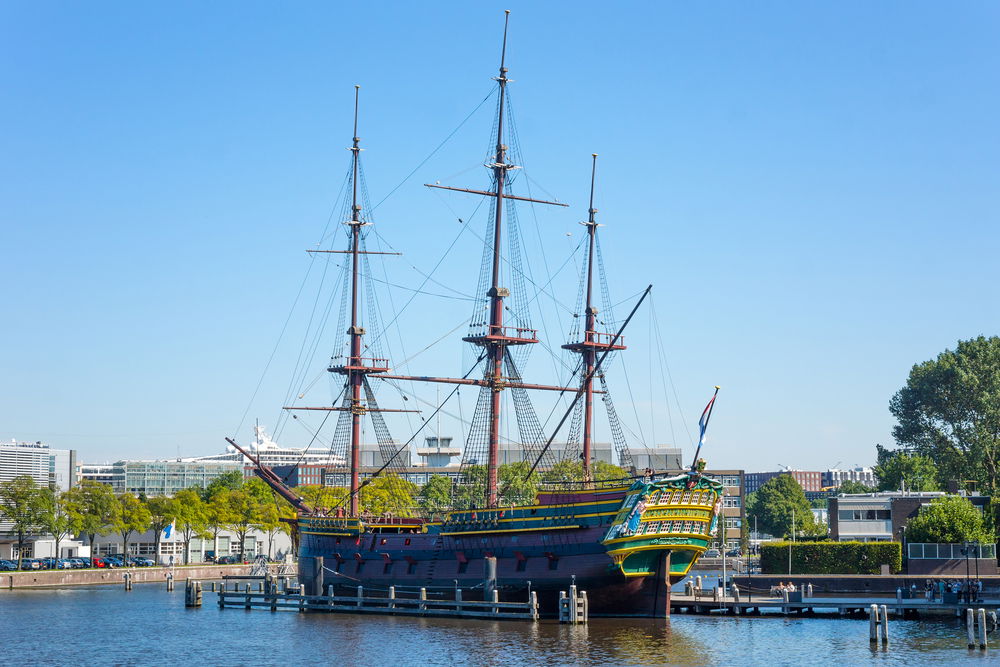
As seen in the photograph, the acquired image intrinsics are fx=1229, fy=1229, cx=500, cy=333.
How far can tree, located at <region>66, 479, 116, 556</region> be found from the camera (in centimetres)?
11925

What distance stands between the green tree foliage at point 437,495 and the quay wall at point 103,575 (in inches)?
1308

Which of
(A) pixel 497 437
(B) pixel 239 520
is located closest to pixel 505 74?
(A) pixel 497 437

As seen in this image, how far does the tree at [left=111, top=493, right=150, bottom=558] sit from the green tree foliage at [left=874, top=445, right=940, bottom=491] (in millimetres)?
82719

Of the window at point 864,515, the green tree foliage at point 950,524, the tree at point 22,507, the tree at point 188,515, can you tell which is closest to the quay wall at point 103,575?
the tree at point 188,515

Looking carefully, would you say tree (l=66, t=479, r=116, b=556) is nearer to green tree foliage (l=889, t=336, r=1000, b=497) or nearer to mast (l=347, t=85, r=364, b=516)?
mast (l=347, t=85, r=364, b=516)

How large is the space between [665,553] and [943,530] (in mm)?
33169

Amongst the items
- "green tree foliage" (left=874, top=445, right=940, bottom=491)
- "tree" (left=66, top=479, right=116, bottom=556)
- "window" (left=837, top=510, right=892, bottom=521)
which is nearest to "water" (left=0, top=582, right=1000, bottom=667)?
"window" (left=837, top=510, right=892, bottom=521)

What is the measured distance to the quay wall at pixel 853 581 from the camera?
86.5 m

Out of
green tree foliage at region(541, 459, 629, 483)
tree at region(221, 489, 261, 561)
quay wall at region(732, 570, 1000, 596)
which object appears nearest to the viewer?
quay wall at region(732, 570, 1000, 596)

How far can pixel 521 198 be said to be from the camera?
84.4 meters

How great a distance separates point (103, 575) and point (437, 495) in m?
59.1

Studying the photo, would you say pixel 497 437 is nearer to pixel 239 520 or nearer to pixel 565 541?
pixel 565 541

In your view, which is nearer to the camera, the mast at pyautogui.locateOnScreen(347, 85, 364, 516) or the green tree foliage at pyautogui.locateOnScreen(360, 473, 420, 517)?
the mast at pyautogui.locateOnScreen(347, 85, 364, 516)

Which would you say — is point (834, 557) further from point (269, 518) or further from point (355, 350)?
point (269, 518)
